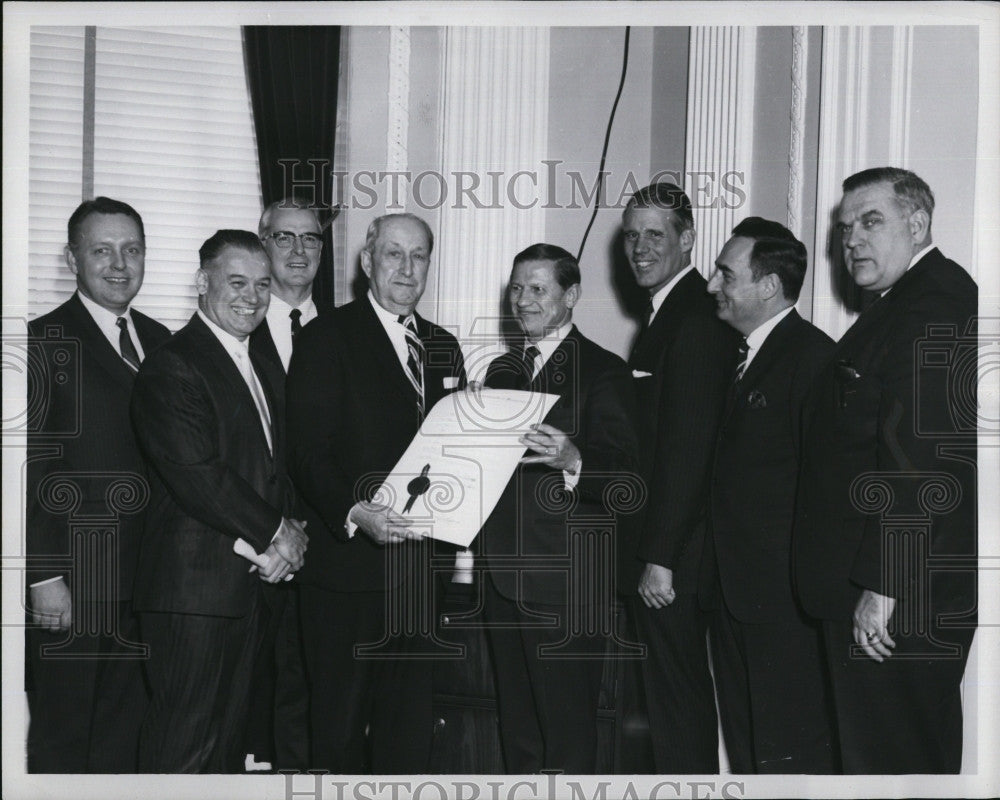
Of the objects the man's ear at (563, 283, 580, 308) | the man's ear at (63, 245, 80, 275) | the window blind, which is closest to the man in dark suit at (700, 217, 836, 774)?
the man's ear at (563, 283, 580, 308)

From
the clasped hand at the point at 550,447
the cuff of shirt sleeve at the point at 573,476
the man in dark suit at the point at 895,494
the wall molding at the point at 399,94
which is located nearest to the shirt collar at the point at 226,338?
the wall molding at the point at 399,94

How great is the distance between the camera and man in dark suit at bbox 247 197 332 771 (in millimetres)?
2795

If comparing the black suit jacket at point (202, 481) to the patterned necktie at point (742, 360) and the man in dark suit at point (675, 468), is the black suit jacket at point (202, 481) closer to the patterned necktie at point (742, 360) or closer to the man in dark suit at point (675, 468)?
the man in dark suit at point (675, 468)

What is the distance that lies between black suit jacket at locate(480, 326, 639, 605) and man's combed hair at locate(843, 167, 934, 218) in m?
0.84

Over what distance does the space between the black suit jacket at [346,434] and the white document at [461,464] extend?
0.17ft

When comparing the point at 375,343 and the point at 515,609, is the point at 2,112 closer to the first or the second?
the point at 375,343

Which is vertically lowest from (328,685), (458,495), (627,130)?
(328,685)

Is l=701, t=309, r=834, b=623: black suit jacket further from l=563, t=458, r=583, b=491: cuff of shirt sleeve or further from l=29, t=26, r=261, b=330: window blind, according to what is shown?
l=29, t=26, r=261, b=330: window blind

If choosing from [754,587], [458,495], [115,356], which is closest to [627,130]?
[458,495]

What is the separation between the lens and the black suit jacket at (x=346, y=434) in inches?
105

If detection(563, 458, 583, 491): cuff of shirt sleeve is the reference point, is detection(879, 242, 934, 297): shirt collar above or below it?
above

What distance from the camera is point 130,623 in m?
2.73

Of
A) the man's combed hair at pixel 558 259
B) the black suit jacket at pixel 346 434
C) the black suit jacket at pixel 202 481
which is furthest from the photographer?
the man's combed hair at pixel 558 259

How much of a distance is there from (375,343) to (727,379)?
96 cm
